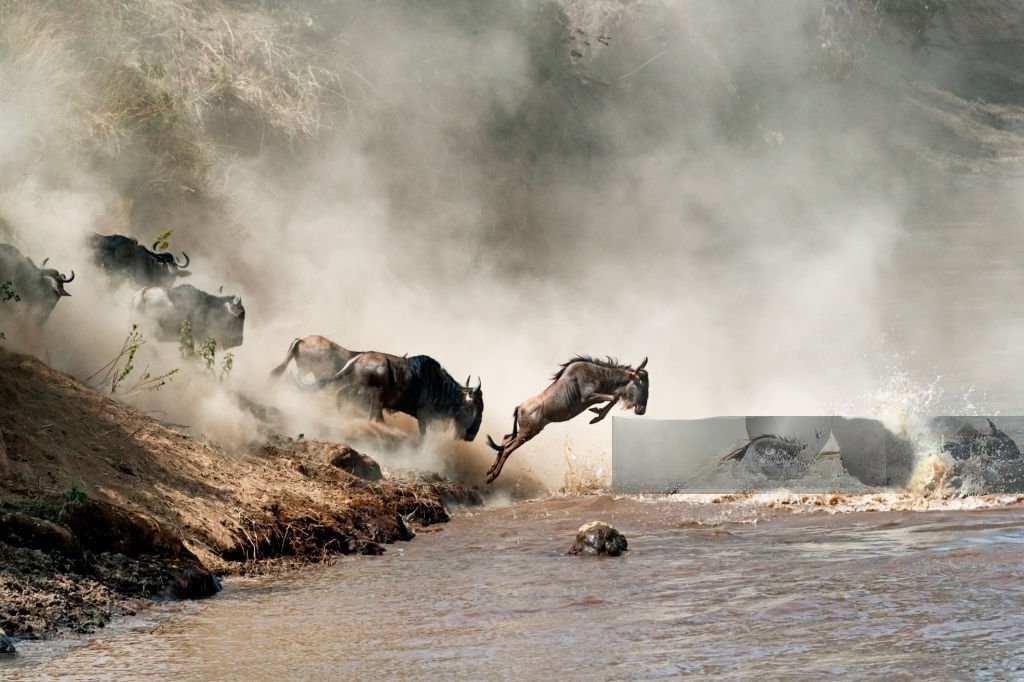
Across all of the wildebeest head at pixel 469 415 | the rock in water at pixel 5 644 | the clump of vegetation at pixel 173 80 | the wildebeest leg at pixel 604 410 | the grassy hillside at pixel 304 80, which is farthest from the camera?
the grassy hillside at pixel 304 80

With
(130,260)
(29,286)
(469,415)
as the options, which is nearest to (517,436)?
(469,415)

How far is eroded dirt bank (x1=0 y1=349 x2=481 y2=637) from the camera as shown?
27.8ft

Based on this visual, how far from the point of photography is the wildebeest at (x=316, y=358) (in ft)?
55.5

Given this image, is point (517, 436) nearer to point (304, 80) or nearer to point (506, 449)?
point (506, 449)

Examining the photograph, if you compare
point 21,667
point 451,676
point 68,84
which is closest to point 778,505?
point 451,676

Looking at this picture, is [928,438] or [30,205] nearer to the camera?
[928,438]

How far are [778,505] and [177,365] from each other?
621 cm

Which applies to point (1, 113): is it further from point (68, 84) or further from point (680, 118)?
point (680, 118)

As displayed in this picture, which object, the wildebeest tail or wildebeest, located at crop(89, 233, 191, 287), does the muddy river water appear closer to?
the wildebeest tail

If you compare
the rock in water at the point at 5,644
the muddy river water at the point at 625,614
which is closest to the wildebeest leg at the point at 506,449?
the muddy river water at the point at 625,614

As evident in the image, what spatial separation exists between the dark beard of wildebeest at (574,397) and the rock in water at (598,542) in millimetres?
5181

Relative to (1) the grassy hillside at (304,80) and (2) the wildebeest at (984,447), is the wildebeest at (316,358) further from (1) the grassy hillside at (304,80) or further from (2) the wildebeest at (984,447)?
(2) the wildebeest at (984,447)

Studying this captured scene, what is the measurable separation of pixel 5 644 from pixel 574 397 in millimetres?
10097

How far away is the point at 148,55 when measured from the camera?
2406 cm
